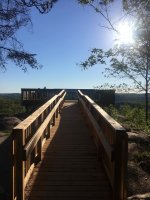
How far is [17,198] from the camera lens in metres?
6.17

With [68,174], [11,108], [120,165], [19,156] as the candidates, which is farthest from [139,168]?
[11,108]

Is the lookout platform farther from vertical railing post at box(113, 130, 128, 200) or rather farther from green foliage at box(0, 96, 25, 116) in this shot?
green foliage at box(0, 96, 25, 116)

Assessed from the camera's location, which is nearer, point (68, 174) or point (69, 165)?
point (68, 174)

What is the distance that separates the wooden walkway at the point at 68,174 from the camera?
677cm

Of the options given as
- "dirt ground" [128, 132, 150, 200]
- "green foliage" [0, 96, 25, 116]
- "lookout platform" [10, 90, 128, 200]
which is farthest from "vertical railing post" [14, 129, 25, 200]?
"green foliage" [0, 96, 25, 116]

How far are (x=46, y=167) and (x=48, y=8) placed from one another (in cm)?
859

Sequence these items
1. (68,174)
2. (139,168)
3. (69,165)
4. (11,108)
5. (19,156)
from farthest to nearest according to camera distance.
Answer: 1. (11,108)
2. (139,168)
3. (69,165)
4. (68,174)
5. (19,156)

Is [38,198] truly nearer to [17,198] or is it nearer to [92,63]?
[17,198]

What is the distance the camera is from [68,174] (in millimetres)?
7875

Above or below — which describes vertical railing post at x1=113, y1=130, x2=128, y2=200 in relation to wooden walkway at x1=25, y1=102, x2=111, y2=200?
above

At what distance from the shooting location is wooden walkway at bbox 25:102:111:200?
6.77 m

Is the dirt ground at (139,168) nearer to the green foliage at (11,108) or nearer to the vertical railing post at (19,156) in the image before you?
the vertical railing post at (19,156)

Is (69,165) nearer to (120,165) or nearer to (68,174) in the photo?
(68,174)

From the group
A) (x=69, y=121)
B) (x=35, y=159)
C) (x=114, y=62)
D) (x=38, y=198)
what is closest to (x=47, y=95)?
(x=114, y=62)
